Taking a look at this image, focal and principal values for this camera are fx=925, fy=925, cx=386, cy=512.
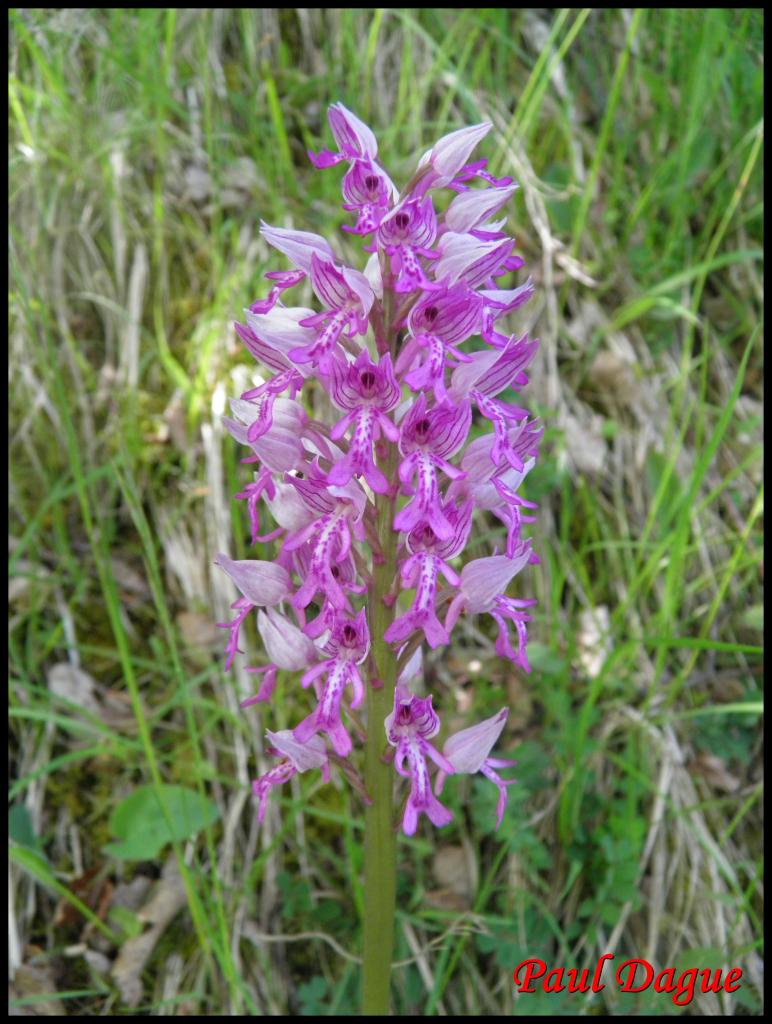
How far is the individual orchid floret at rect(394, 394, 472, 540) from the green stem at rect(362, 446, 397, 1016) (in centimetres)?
4

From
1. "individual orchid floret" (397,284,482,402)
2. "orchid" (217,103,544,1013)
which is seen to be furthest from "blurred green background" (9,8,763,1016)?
"individual orchid floret" (397,284,482,402)

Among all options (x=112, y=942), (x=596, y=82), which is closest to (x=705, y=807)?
(x=112, y=942)

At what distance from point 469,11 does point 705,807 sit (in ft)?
8.57

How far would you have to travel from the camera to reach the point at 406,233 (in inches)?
51.9

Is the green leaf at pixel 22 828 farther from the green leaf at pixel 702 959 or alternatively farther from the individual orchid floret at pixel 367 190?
the individual orchid floret at pixel 367 190

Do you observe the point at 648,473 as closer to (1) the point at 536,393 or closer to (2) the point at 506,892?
(1) the point at 536,393

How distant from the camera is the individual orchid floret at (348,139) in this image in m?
1.39

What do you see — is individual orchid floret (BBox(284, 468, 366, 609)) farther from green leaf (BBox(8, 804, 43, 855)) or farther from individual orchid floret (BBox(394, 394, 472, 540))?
green leaf (BBox(8, 804, 43, 855))

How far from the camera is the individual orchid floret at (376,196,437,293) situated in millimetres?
1296

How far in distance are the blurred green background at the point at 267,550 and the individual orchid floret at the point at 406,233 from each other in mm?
757

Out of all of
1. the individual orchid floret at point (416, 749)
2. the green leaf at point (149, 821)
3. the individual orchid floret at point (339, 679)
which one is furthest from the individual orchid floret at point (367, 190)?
the green leaf at point (149, 821)

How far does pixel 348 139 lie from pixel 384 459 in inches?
19.2

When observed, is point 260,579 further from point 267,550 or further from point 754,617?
point 754,617

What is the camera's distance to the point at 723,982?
2.14m
